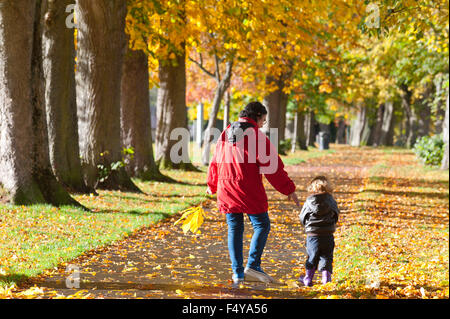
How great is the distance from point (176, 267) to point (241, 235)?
1.34m

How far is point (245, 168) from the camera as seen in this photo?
6.19 m

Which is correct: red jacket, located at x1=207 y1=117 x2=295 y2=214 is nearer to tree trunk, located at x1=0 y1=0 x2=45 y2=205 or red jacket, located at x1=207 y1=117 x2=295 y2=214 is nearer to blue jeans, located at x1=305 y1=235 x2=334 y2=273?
blue jeans, located at x1=305 y1=235 x2=334 y2=273

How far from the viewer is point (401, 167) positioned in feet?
89.0

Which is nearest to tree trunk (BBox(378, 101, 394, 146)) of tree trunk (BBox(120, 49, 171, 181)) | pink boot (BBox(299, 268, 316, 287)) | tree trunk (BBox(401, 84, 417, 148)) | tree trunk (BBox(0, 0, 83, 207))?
tree trunk (BBox(401, 84, 417, 148))

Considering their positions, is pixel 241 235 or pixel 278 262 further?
pixel 278 262

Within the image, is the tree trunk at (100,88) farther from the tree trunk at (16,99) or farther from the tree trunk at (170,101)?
the tree trunk at (170,101)

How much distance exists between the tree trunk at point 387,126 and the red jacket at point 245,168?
46851mm

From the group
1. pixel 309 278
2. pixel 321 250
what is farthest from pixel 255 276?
pixel 321 250

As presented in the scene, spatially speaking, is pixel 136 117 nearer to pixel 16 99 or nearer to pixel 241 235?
pixel 16 99

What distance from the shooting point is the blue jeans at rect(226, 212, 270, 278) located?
6.37m

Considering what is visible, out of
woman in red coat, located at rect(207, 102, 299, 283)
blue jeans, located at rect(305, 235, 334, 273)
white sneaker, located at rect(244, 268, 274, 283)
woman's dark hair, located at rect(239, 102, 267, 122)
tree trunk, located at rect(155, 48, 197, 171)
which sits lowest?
white sneaker, located at rect(244, 268, 274, 283)

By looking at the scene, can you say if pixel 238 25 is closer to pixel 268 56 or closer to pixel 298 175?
pixel 268 56

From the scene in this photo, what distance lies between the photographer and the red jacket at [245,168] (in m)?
6.16

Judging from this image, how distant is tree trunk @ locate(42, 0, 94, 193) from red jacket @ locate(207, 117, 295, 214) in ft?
23.8
